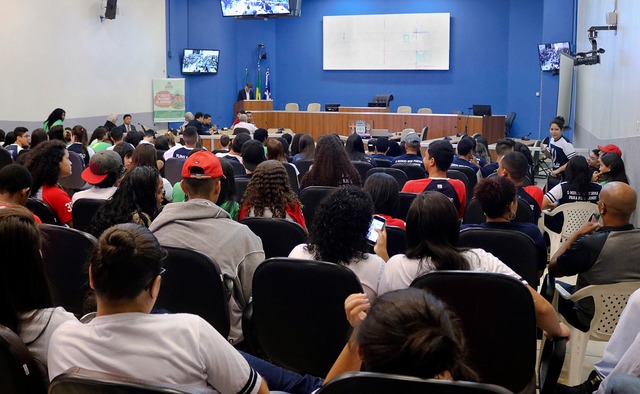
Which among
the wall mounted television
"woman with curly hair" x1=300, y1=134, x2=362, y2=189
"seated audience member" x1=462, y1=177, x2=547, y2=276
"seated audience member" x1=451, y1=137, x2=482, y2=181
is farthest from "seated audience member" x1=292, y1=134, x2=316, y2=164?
the wall mounted television

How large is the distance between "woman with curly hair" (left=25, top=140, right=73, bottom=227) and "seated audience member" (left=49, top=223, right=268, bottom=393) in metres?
2.78

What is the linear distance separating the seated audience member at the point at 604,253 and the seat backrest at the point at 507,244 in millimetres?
220

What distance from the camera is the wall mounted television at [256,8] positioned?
14.2m

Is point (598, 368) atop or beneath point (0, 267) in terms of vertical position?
beneath

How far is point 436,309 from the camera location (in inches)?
58.1

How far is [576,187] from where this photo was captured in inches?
229

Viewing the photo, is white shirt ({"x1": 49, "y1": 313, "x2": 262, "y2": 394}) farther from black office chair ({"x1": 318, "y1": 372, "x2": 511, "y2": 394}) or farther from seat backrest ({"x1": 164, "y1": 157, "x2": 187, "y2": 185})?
seat backrest ({"x1": 164, "y1": 157, "x2": 187, "y2": 185})

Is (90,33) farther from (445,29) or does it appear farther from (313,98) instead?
(445,29)

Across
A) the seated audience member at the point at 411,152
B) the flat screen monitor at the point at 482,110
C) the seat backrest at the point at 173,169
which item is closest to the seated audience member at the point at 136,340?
the seat backrest at the point at 173,169

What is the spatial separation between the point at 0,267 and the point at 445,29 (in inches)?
674

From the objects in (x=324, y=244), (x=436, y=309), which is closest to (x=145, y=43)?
(x=324, y=244)

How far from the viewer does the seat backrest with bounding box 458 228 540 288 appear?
3.29 metres

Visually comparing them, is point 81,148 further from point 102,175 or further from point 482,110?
point 482,110

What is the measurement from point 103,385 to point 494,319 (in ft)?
4.81
